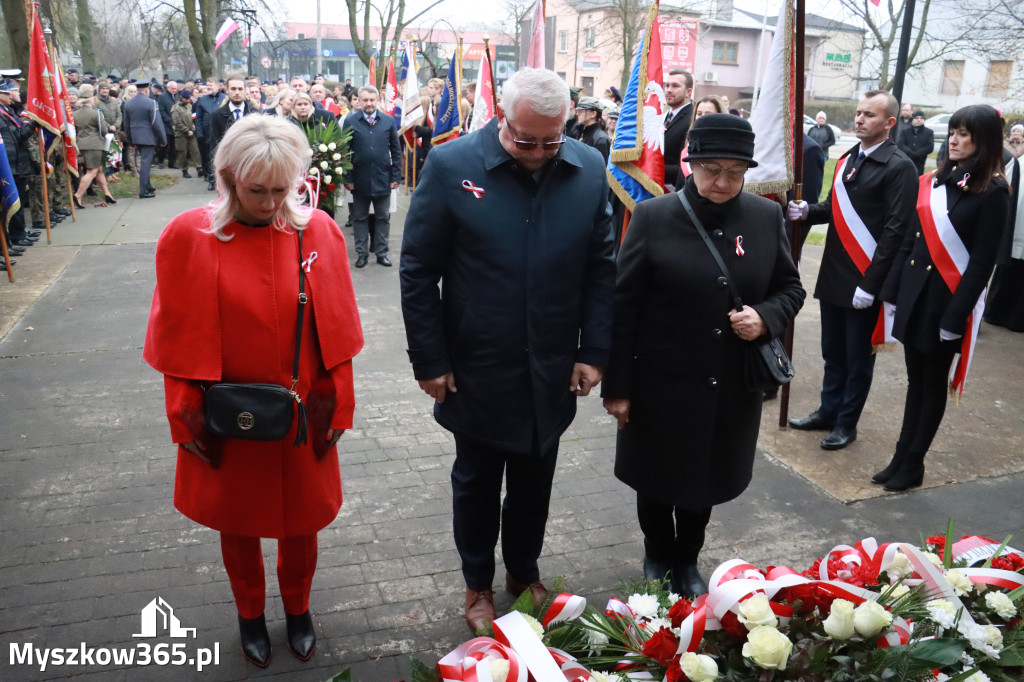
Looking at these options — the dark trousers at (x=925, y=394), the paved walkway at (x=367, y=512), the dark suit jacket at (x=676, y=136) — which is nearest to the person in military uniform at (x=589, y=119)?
the dark suit jacket at (x=676, y=136)

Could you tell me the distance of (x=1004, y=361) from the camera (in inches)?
289

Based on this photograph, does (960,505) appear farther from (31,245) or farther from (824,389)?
(31,245)

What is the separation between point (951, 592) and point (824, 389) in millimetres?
3615

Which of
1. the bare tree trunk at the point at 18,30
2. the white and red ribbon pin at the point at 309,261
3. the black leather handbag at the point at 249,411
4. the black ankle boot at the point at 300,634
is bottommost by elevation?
the black ankle boot at the point at 300,634

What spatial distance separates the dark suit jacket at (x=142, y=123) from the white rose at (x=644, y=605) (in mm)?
16060

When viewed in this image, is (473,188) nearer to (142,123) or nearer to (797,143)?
(797,143)

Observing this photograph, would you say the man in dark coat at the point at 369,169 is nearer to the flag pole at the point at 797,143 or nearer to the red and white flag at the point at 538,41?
the red and white flag at the point at 538,41

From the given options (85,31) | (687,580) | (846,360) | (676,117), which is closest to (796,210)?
(846,360)

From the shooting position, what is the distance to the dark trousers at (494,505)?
3205mm

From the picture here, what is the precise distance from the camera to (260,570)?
3.10 meters

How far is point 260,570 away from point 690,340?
1813mm

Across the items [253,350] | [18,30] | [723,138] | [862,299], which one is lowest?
[862,299]

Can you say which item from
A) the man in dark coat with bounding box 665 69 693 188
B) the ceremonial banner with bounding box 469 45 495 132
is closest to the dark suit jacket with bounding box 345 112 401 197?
the ceremonial banner with bounding box 469 45 495 132

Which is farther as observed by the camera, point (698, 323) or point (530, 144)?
point (698, 323)
